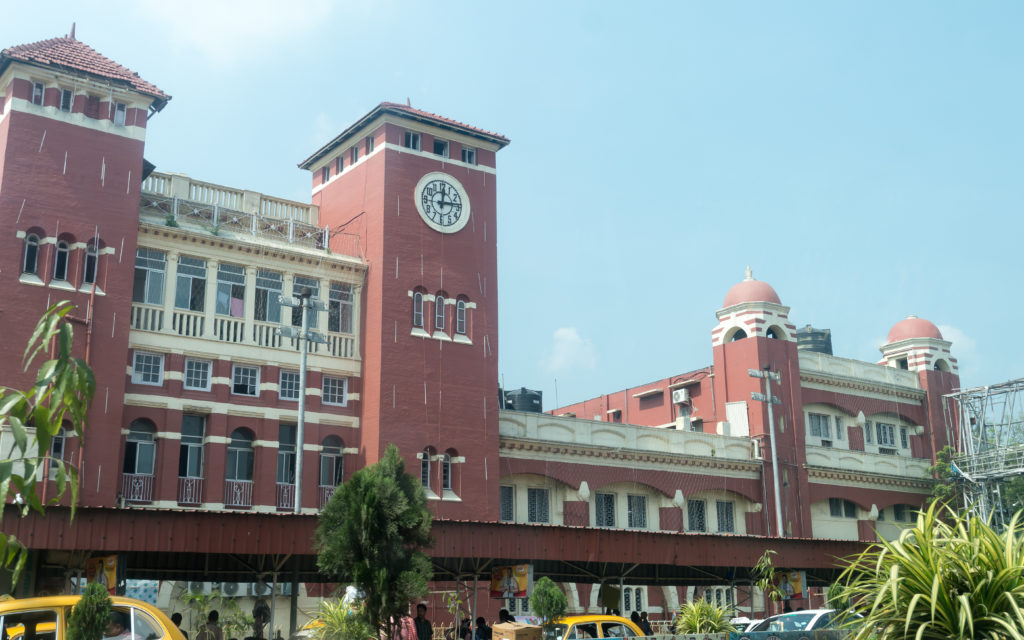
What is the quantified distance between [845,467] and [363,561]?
34.5m

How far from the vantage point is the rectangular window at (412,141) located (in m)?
38.8

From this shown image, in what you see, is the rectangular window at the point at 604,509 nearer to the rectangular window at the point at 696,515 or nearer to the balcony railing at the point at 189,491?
the rectangular window at the point at 696,515

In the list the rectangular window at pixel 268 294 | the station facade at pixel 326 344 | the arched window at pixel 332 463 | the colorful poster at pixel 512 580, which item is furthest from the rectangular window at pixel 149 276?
the colorful poster at pixel 512 580

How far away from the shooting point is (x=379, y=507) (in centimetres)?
2008

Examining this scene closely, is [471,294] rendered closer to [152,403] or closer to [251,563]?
[152,403]

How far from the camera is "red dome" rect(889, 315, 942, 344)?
55000 mm

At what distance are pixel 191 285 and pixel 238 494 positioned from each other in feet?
22.3

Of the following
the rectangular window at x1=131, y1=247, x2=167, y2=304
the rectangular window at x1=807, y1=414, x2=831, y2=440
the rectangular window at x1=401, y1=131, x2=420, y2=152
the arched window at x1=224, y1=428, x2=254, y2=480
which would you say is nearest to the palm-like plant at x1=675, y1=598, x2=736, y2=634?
the arched window at x1=224, y1=428, x2=254, y2=480

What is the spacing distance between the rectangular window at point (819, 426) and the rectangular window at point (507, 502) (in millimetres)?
16923

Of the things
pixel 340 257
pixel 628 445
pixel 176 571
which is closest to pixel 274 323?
pixel 340 257

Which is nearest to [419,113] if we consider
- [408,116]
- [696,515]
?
[408,116]

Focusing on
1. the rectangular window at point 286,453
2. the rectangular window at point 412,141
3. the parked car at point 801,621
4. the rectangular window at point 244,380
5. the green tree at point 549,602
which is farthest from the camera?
the rectangular window at point 412,141

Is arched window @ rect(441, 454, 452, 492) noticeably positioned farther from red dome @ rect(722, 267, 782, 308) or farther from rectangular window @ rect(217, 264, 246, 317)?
red dome @ rect(722, 267, 782, 308)

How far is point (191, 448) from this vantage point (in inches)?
1315
